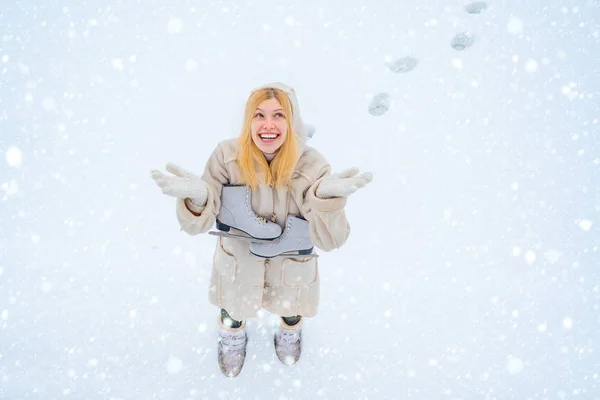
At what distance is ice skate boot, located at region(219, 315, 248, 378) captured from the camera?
2.12m

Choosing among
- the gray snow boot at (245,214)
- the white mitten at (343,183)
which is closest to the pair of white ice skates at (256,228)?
the gray snow boot at (245,214)

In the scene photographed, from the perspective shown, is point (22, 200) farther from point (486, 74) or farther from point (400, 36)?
point (486, 74)

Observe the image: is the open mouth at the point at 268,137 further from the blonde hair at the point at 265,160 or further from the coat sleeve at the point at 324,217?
the coat sleeve at the point at 324,217

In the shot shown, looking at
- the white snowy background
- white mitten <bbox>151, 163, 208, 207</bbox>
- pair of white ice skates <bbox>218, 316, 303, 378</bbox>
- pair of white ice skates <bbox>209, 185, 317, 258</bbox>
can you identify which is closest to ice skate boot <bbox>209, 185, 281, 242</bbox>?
pair of white ice skates <bbox>209, 185, 317, 258</bbox>

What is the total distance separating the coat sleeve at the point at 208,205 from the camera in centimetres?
155

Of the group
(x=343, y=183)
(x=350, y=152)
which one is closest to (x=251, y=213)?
(x=343, y=183)

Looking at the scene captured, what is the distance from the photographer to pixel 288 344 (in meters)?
2.19

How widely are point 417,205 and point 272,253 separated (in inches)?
59.2

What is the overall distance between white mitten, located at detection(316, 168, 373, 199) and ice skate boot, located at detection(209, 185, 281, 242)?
281 mm

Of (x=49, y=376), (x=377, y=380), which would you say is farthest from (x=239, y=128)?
(x=49, y=376)

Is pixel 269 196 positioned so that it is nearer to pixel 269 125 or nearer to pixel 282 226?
pixel 282 226

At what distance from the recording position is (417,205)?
9.41ft

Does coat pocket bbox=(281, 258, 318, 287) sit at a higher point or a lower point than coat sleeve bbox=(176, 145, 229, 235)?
lower

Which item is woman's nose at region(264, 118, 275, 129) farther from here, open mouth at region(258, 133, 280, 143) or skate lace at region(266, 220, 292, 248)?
skate lace at region(266, 220, 292, 248)
